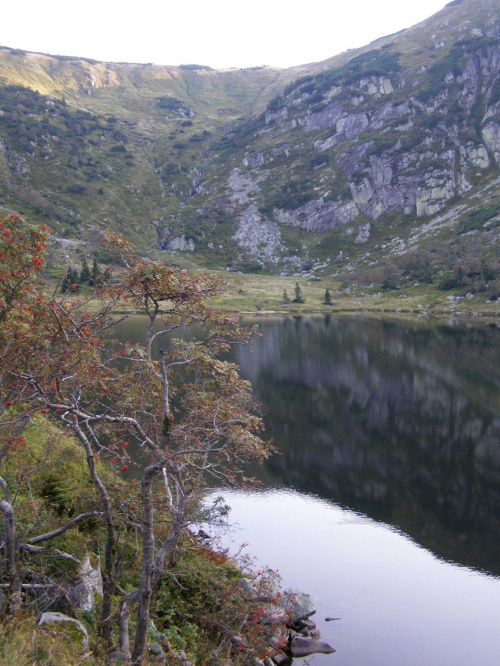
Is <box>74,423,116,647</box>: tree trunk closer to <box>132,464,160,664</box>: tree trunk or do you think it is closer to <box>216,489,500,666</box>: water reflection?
<box>132,464,160,664</box>: tree trunk

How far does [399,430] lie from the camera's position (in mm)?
36906

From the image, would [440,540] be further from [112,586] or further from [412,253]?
[412,253]

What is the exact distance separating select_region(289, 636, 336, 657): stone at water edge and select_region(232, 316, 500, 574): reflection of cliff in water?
8.49 meters

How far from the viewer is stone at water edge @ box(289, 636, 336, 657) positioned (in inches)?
554

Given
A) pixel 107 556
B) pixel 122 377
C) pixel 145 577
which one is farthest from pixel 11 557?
pixel 122 377

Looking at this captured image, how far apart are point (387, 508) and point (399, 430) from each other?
43.0ft

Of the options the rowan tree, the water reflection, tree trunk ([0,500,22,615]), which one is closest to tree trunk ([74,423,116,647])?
the rowan tree

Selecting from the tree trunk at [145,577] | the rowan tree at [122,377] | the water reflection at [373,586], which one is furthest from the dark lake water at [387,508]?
the rowan tree at [122,377]

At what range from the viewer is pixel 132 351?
998 cm

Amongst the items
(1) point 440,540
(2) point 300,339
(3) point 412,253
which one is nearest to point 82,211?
(3) point 412,253

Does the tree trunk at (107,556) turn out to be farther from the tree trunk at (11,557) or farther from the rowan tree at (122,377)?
the tree trunk at (11,557)

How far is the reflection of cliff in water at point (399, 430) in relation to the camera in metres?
23.8

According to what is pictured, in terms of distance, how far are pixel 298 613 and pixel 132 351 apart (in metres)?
11.4

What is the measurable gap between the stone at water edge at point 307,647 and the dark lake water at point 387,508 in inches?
10.6
